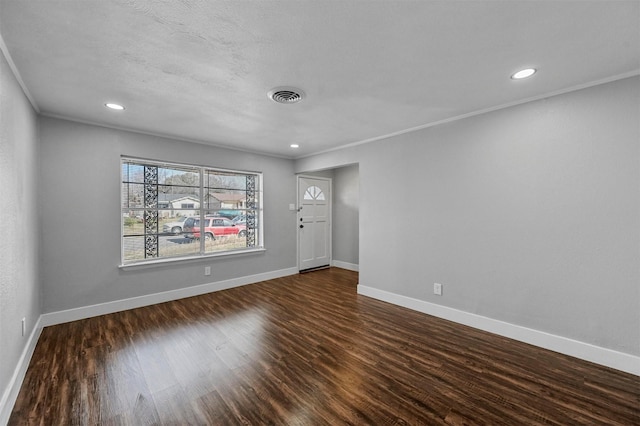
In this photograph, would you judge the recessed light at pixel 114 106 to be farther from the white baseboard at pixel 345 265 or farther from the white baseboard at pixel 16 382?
the white baseboard at pixel 345 265

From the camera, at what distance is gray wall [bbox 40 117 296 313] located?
3.02 meters

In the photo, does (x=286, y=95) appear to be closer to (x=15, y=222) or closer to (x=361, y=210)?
(x=361, y=210)

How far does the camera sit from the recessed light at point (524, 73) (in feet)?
6.72

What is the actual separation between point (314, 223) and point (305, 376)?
3.95 meters

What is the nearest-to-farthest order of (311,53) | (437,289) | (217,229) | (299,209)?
(311,53), (437,289), (217,229), (299,209)

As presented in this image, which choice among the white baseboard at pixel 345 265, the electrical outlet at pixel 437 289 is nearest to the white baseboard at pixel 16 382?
the electrical outlet at pixel 437 289

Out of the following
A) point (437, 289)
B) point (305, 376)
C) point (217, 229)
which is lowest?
point (305, 376)

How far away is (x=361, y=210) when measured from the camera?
4109 millimetres

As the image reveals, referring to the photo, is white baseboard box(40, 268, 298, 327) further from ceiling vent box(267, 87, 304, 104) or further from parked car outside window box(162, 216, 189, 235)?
ceiling vent box(267, 87, 304, 104)

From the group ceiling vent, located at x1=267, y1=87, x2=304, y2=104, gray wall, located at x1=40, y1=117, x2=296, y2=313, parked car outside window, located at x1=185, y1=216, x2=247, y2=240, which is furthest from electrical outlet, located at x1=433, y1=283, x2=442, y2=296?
gray wall, located at x1=40, y1=117, x2=296, y2=313

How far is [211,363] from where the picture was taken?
7.38ft

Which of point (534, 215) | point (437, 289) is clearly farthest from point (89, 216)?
point (534, 215)

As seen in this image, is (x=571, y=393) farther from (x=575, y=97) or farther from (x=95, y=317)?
(x=95, y=317)

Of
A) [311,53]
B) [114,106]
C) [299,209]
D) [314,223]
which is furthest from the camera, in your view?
[314,223]
